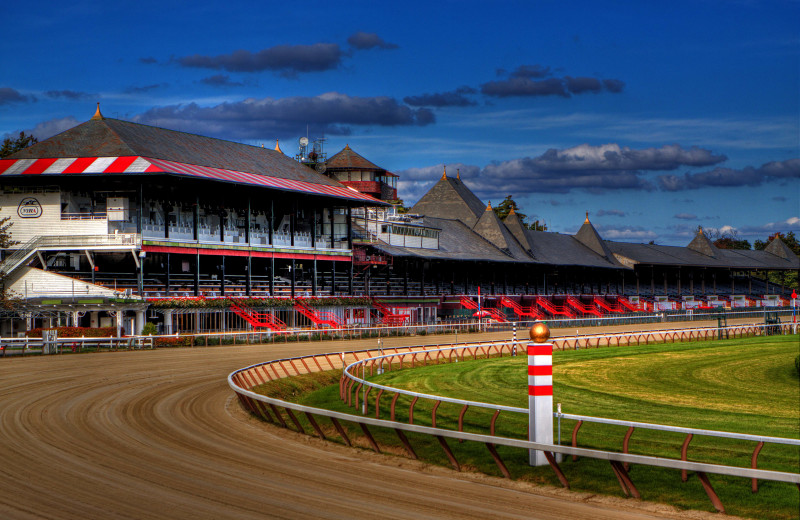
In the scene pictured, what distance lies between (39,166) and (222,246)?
10.3 m

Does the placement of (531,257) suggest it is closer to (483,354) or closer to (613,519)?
(483,354)

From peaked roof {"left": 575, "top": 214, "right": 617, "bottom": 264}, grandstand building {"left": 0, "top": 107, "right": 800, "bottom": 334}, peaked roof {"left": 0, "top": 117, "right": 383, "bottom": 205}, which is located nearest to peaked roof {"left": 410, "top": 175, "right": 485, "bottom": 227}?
grandstand building {"left": 0, "top": 107, "right": 800, "bottom": 334}

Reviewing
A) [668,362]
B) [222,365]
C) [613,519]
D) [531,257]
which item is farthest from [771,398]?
[531,257]

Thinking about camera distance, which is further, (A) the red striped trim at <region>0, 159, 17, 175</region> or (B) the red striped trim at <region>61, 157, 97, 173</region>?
(A) the red striped trim at <region>0, 159, 17, 175</region>

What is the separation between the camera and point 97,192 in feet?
158

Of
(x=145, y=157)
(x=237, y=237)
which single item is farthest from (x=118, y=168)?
(x=237, y=237)

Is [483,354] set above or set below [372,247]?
below

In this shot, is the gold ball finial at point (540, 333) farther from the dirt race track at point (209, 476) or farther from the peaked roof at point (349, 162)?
the peaked roof at point (349, 162)

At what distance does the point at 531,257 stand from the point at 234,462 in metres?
65.6

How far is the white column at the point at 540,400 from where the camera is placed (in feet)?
38.2

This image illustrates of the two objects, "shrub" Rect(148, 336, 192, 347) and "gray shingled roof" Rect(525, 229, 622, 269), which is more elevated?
"gray shingled roof" Rect(525, 229, 622, 269)

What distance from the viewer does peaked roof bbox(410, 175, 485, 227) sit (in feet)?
278

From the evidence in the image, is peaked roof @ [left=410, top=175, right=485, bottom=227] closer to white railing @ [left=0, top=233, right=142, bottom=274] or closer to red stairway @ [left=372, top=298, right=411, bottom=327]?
red stairway @ [left=372, top=298, right=411, bottom=327]

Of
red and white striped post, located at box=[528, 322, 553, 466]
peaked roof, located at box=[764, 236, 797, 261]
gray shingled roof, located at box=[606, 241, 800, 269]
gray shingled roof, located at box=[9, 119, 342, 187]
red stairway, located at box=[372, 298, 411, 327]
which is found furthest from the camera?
peaked roof, located at box=[764, 236, 797, 261]
